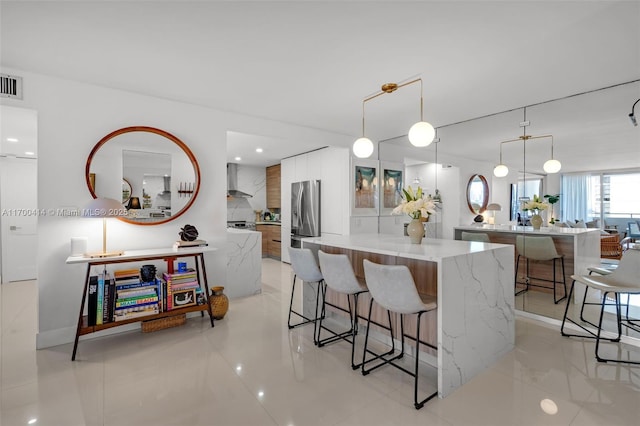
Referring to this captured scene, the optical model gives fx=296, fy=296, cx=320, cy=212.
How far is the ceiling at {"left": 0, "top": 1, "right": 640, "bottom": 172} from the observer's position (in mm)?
1883

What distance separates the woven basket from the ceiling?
7.94 ft

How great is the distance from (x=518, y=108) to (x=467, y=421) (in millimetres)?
3447

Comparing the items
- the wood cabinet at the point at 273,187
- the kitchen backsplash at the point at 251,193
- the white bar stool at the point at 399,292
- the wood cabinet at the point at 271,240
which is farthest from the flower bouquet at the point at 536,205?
the kitchen backsplash at the point at 251,193

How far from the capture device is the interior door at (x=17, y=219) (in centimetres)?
496

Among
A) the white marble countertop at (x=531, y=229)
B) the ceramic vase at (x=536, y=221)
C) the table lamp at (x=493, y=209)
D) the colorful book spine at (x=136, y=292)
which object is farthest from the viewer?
the table lamp at (x=493, y=209)

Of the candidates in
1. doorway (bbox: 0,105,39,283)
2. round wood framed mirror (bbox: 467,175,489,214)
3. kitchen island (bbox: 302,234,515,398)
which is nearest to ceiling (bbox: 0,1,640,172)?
round wood framed mirror (bbox: 467,175,489,214)

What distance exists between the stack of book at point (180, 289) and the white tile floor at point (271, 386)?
330 mm

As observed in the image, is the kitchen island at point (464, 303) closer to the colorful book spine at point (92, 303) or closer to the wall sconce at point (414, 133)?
the wall sconce at point (414, 133)

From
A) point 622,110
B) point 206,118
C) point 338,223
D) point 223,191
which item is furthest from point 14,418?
point 622,110

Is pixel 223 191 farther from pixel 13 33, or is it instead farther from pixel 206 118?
pixel 13 33

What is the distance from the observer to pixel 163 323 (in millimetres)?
3137

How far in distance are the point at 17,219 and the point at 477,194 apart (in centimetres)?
755

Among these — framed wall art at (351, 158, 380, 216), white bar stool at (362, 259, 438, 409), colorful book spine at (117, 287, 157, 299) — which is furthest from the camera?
framed wall art at (351, 158, 380, 216)

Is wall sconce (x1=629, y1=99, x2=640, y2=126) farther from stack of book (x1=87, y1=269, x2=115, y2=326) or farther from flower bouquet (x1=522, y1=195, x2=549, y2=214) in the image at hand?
stack of book (x1=87, y1=269, x2=115, y2=326)
